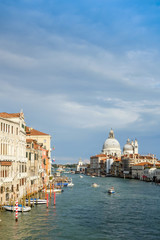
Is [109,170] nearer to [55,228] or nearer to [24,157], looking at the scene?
[24,157]

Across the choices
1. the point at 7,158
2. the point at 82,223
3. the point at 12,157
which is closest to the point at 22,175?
the point at 12,157

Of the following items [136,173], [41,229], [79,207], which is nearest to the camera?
[41,229]

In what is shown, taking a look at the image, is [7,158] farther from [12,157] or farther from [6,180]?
[6,180]

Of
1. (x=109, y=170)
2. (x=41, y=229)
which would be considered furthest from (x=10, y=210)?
(x=109, y=170)

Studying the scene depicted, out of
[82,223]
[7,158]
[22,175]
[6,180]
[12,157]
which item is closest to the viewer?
[82,223]

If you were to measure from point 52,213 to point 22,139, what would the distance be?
435 inches

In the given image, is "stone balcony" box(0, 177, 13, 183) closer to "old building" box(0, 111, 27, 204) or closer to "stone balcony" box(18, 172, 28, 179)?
"old building" box(0, 111, 27, 204)

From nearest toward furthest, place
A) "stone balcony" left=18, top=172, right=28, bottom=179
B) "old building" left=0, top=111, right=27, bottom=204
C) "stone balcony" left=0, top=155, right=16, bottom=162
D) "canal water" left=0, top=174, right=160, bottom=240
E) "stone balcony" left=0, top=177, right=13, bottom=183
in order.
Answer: "canal water" left=0, top=174, right=160, bottom=240 → "stone balcony" left=0, top=155, right=16, bottom=162 → "stone balcony" left=0, top=177, right=13, bottom=183 → "old building" left=0, top=111, right=27, bottom=204 → "stone balcony" left=18, top=172, right=28, bottom=179

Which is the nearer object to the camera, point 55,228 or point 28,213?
point 55,228

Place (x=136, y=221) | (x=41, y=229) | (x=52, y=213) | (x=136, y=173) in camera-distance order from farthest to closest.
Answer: (x=136, y=173) < (x=52, y=213) < (x=136, y=221) < (x=41, y=229)

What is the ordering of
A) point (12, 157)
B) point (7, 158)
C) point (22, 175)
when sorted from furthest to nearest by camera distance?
point (22, 175) < point (12, 157) < point (7, 158)

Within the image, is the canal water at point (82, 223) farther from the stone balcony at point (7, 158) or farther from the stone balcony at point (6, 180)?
the stone balcony at point (7, 158)

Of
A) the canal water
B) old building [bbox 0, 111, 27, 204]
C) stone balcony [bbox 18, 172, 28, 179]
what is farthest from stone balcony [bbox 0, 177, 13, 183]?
the canal water

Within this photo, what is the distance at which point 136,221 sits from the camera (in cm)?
3422
